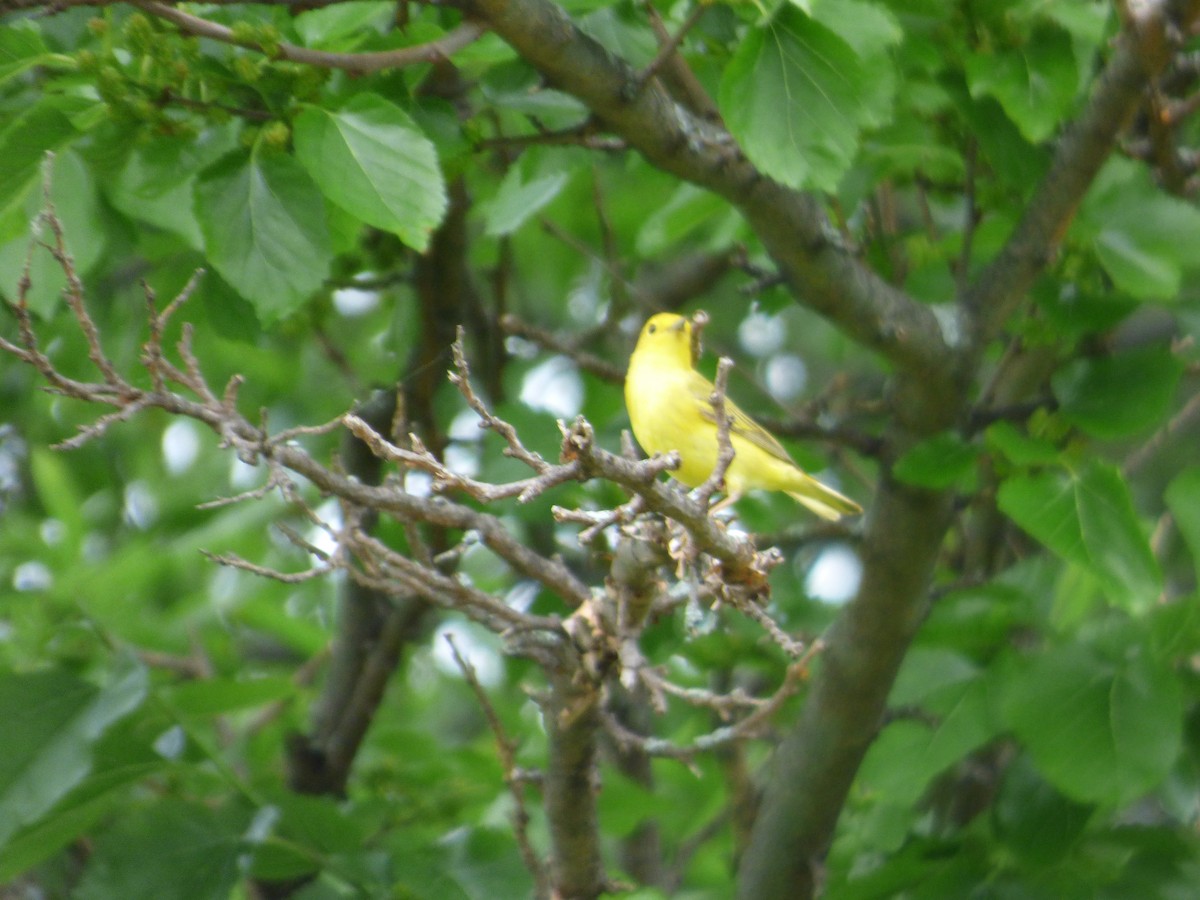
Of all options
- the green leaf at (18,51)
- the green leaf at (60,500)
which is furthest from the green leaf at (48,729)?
the green leaf at (18,51)

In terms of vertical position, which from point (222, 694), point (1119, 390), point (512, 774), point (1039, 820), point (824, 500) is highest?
point (1119, 390)

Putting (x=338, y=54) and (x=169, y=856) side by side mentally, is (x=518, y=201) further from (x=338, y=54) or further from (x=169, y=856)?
(x=169, y=856)

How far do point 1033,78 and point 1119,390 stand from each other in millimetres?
789

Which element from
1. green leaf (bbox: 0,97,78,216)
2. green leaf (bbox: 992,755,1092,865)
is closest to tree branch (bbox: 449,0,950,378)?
green leaf (bbox: 0,97,78,216)

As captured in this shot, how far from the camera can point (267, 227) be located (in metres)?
2.49

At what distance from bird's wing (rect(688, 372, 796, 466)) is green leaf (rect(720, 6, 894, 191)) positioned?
120 cm

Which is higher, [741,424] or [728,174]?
[728,174]

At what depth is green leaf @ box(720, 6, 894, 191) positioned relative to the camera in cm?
255

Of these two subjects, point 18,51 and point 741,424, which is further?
point 741,424

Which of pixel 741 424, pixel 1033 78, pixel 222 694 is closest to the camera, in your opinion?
pixel 1033 78

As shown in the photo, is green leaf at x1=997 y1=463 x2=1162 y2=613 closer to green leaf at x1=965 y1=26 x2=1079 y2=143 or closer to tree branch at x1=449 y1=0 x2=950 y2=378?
tree branch at x1=449 y1=0 x2=950 y2=378

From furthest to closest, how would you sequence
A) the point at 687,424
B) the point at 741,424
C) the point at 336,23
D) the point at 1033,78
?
the point at 741,424 → the point at 687,424 → the point at 1033,78 → the point at 336,23

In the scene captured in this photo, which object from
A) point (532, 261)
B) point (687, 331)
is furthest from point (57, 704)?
point (532, 261)

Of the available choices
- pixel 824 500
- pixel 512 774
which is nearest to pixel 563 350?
pixel 824 500
